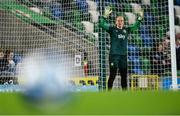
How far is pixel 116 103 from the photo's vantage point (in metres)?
1.44

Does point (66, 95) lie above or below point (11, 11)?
below

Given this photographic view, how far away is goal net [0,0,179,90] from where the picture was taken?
272 inches

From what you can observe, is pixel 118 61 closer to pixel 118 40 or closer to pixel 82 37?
pixel 118 40

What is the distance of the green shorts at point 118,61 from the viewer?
5.44 m

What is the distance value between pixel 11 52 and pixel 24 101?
233 inches

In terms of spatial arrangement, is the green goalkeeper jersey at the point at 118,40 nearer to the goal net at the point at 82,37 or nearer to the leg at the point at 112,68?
the leg at the point at 112,68

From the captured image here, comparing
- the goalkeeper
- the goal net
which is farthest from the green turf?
the goal net

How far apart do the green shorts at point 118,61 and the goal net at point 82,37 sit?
111 cm

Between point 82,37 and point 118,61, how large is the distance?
6.34ft

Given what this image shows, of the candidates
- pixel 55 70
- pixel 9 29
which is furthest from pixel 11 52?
pixel 55 70

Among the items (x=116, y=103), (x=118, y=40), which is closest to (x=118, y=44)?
(x=118, y=40)

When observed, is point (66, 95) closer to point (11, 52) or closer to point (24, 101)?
point (24, 101)

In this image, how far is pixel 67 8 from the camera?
23.5 ft

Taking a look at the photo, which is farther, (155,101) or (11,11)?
(11,11)
